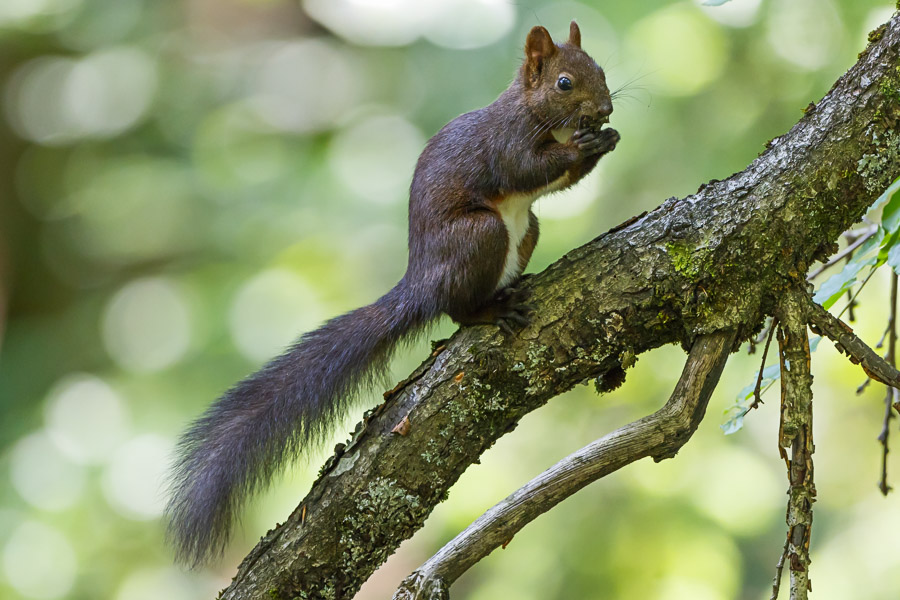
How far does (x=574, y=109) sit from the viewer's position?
234 centimetres

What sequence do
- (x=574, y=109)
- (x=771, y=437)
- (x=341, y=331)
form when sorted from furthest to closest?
1. (x=771, y=437)
2. (x=574, y=109)
3. (x=341, y=331)

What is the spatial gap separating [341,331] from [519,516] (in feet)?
2.68

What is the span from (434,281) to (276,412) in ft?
1.71

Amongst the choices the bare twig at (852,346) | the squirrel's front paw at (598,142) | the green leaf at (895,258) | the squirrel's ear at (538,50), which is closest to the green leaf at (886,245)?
the green leaf at (895,258)

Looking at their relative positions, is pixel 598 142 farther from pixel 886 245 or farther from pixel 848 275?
pixel 886 245

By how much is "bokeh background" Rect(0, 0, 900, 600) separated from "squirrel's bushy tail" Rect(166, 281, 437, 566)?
2.93ft

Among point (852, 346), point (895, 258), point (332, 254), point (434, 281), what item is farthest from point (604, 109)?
point (332, 254)

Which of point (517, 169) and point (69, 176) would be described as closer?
point (517, 169)

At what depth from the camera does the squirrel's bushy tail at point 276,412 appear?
2.00 meters

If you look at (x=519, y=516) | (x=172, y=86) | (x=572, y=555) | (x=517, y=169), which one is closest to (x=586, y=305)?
(x=519, y=516)

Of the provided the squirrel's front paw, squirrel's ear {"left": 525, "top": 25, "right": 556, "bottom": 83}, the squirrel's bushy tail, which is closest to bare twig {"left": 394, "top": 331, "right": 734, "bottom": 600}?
the squirrel's bushy tail

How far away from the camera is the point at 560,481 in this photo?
5.15 ft

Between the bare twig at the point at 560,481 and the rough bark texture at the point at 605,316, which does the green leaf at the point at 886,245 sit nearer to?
the rough bark texture at the point at 605,316

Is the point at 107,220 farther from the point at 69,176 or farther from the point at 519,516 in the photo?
the point at 519,516
